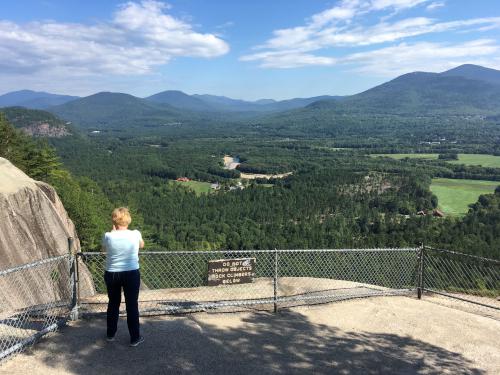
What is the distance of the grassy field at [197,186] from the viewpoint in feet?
368

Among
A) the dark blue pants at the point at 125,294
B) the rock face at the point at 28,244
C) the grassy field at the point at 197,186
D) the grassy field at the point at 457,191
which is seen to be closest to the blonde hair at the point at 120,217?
the dark blue pants at the point at 125,294

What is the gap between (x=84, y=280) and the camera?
450 inches

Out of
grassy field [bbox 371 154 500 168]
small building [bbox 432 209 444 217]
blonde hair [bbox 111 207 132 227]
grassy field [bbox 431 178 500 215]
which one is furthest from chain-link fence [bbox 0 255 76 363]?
grassy field [bbox 371 154 500 168]

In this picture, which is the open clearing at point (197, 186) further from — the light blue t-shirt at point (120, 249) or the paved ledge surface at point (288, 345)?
the light blue t-shirt at point (120, 249)

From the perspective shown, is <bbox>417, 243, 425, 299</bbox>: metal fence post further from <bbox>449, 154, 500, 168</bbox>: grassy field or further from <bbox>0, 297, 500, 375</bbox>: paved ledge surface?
<bbox>449, 154, 500, 168</bbox>: grassy field

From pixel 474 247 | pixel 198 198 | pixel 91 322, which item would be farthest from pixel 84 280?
pixel 198 198

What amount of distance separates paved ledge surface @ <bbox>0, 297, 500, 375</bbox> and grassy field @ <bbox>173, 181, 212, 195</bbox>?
333ft

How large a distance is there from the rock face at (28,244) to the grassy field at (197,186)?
316 ft

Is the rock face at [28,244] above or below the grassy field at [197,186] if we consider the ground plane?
above

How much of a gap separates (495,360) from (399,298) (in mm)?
2807

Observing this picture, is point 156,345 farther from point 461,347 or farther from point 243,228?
point 243,228

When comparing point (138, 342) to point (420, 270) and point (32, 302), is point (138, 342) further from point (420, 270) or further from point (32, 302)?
point (420, 270)

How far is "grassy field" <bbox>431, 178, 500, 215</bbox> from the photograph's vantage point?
8901 centimetres

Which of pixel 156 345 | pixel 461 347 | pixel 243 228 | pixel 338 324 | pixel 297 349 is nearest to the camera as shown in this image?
pixel 156 345
